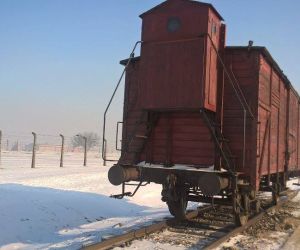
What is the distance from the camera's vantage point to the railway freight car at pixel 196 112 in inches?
315

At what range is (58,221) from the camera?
911cm

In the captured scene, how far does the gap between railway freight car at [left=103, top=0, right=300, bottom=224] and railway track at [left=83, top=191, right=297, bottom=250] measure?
0.46 metres

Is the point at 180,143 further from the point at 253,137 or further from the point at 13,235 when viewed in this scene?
the point at 13,235

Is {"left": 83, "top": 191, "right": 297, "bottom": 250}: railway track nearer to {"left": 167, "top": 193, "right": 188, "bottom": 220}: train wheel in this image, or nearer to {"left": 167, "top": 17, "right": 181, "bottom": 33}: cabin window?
{"left": 167, "top": 193, "right": 188, "bottom": 220}: train wheel

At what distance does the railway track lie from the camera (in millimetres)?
6887

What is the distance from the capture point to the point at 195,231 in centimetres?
830

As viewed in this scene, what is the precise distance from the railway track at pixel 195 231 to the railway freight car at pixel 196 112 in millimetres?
463

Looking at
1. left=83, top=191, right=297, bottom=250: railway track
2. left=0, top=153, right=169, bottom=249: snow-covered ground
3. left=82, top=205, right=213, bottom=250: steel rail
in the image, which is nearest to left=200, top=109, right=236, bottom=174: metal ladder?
left=83, top=191, right=297, bottom=250: railway track

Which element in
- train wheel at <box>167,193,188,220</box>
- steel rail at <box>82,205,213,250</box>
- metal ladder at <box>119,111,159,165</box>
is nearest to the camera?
steel rail at <box>82,205,213,250</box>

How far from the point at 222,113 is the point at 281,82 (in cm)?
362

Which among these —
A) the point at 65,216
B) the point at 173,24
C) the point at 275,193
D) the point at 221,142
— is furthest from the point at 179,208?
the point at 173,24

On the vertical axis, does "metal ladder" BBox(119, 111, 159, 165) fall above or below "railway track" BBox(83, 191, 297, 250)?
above

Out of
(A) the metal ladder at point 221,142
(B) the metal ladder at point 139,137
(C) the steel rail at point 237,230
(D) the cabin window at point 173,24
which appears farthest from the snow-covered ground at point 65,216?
(D) the cabin window at point 173,24

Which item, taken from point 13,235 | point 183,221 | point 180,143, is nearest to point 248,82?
point 180,143
